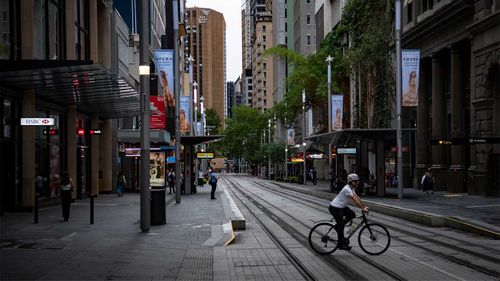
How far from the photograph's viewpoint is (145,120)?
724 inches

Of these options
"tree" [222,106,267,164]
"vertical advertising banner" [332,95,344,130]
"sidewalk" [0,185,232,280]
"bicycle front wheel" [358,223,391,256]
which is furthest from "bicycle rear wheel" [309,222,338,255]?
"tree" [222,106,267,164]

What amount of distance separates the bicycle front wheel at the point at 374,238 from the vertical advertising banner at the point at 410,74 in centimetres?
1823

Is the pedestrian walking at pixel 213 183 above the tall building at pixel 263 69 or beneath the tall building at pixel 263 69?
beneath

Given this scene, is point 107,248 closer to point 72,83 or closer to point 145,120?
point 145,120

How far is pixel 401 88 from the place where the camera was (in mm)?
35250

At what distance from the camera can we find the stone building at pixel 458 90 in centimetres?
3356

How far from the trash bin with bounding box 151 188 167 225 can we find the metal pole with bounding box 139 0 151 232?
1.96 m

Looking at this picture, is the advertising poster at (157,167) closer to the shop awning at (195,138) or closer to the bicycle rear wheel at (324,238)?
the shop awning at (195,138)

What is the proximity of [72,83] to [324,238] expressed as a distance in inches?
539

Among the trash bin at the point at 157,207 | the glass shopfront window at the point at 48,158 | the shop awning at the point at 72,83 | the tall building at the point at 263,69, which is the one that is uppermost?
the tall building at the point at 263,69

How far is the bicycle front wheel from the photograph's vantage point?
46.7 ft

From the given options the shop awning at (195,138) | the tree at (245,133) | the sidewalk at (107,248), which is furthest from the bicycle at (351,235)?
the tree at (245,133)

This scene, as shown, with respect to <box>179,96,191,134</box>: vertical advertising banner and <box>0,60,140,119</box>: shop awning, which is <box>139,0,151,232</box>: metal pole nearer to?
<box>0,60,140,119</box>: shop awning

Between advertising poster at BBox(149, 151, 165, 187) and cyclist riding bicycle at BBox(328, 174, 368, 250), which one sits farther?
advertising poster at BBox(149, 151, 165, 187)
